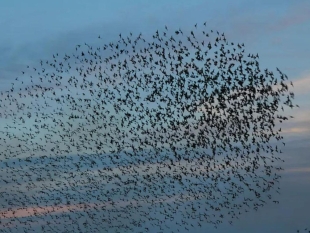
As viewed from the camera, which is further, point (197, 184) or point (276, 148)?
point (197, 184)

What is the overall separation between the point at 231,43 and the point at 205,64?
4680mm

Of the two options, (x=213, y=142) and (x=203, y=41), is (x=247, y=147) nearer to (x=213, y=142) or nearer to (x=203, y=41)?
(x=213, y=142)

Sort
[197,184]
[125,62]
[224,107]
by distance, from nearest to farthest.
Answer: [125,62]
[224,107]
[197,184]

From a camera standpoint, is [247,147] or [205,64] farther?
[247,147]

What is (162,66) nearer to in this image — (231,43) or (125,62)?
(125,62)

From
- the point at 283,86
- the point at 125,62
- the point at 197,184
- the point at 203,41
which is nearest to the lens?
the point at 283,86

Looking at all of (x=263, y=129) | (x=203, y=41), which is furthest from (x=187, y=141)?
(x=203, y=41)

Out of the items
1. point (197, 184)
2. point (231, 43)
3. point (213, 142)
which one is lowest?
point (197, 184)

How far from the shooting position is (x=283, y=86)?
145 ft

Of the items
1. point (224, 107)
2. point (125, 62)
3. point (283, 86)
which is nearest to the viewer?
point (283, 86)

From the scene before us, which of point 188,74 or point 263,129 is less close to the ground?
point 188,74

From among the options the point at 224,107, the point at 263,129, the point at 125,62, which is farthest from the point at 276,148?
the point at 125,62

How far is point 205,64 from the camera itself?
5062 cm

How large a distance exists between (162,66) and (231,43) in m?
6.67
